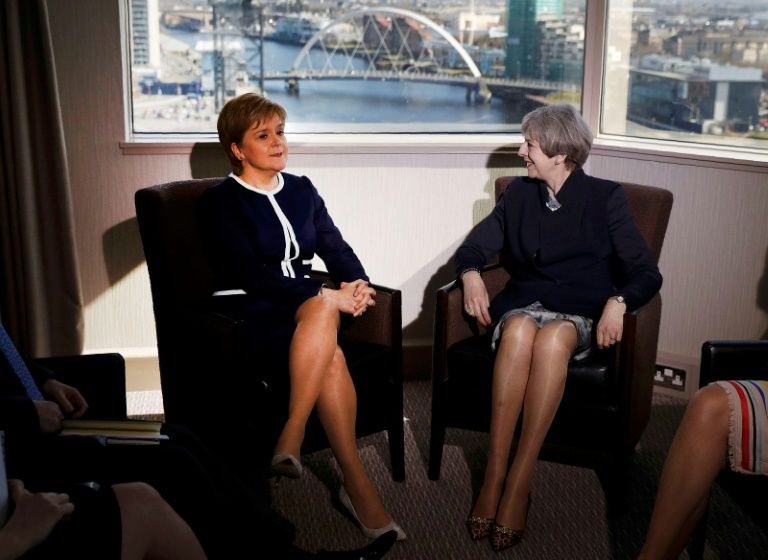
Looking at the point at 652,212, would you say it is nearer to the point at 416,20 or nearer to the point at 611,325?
the point at 611,325

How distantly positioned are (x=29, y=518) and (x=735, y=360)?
1.72 meters

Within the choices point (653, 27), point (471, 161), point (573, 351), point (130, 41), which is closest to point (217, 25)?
point (130, 41)

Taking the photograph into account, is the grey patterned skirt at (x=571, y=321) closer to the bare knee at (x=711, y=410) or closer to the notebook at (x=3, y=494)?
the bare knee at (x=711, y=410)

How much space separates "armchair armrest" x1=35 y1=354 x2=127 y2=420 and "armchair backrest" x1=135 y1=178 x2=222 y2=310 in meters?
0.57

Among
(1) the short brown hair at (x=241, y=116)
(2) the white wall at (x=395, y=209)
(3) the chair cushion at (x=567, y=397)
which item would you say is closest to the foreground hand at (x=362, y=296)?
(3) the chair cushion at (x=567, y=397)

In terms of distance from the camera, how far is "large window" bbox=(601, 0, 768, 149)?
3648 mm

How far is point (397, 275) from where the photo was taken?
13.1 feet

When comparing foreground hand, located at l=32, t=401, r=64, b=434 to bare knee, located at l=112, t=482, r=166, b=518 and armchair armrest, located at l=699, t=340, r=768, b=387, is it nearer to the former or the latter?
bare knee, located at l=112, t=482, r=166, b=518

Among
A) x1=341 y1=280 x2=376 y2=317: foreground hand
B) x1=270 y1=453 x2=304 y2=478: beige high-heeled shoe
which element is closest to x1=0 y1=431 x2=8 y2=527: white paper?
x1=270 y1=453 x2=304 y2=478: beige high-heeled shoe

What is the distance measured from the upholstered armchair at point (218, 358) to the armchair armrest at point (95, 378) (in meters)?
0.40

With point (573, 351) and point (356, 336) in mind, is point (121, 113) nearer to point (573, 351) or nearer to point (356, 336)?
point (356, 336)

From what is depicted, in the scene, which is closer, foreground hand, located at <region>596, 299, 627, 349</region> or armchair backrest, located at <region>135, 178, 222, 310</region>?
foreground hand, located at <region>596, 299, 627, 349</region>

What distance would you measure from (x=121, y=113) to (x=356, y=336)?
1313 mm

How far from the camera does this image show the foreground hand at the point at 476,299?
3006mm
